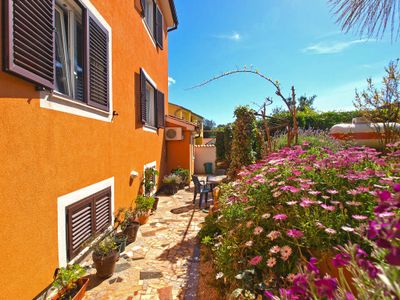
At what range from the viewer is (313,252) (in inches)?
80.2

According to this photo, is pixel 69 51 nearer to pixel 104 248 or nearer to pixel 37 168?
pixel 37 168

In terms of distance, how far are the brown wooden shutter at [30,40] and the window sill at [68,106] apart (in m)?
0.20

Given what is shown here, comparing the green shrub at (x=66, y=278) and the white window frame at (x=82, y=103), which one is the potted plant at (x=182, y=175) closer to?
the white window frame at (x=82, y=103)

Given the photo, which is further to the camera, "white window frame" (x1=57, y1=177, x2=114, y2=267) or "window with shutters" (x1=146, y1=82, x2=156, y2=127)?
"window with shutters" (x1=146, y1=82, x2=156, y2=127)

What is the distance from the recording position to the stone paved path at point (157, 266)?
3.32 meters

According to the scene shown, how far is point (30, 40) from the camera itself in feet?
7.98

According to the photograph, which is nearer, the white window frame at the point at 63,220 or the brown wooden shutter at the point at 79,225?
the white window frame at the point at 63,220

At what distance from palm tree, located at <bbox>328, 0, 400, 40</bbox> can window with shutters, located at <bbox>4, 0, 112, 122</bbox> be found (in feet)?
9.55

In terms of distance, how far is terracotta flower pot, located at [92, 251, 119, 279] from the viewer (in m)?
3.58

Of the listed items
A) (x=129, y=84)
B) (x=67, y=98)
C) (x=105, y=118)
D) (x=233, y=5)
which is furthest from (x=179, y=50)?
(x=67, y=98)

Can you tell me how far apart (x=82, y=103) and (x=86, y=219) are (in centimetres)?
201

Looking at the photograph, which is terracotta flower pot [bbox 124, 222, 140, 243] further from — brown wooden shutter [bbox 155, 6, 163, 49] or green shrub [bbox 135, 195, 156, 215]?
brown wooden shutter [bbox 155, 6, 163, 49]

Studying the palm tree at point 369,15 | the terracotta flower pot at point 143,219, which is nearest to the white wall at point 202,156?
the terracotta flower pot at point 143,219

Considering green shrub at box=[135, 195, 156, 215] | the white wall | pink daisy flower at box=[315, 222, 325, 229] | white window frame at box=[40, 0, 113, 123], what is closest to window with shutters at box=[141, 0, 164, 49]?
white window frame at box=[40, 0, 113, 123]
